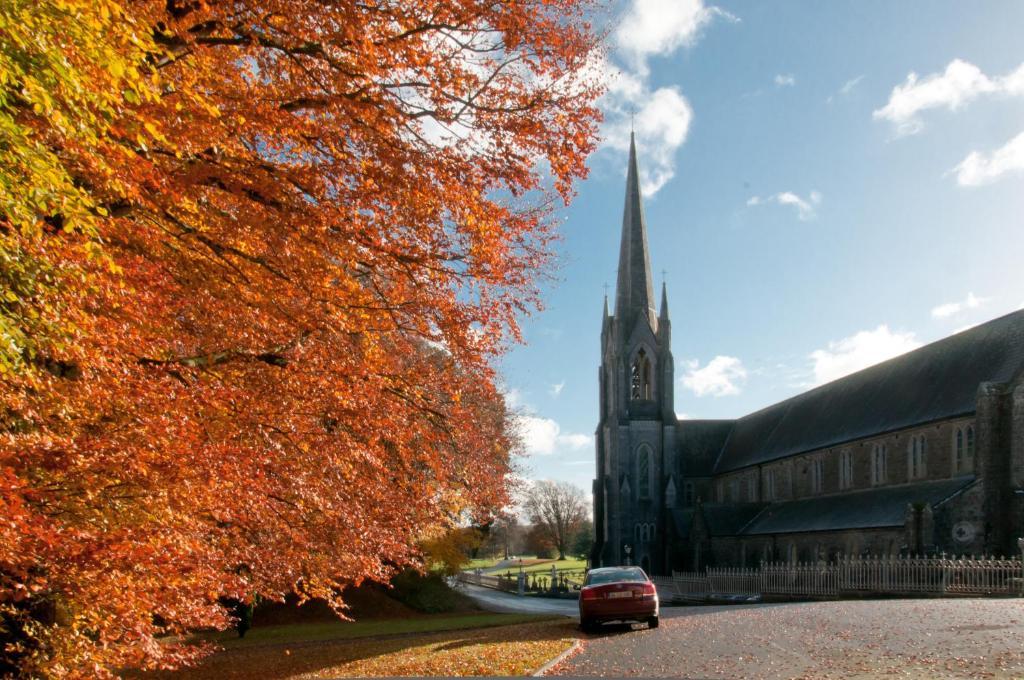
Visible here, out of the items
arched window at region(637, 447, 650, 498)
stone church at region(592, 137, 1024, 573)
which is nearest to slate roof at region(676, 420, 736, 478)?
stone church at region(592, 137, 1024, 573)

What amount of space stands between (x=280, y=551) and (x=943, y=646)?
9646 mm

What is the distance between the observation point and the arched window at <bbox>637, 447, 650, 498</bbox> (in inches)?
2306

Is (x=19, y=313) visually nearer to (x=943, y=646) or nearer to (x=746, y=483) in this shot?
(x=943, y=646)

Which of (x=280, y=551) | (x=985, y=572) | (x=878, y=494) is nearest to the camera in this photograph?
(x=280, y=551)

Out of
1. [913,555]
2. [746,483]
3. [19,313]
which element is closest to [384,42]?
[19,313]

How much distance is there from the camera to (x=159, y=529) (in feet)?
29.5

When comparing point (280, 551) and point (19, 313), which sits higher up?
point (19, 313)

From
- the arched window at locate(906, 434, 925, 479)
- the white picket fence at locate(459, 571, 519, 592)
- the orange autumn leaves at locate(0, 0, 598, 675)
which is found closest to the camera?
the orange autumn leaves at locate(0, 0, 598, 675)

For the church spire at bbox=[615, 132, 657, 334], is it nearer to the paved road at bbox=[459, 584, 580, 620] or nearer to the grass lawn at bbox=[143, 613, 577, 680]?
the paved road at bbox=[459, 584, 580, 620]

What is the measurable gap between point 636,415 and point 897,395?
21.7 meters

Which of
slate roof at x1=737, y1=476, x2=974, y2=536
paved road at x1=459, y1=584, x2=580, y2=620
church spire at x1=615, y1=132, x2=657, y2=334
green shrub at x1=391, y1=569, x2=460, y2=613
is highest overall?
church spire at x1=615, y1=132, x2=657, y2=334

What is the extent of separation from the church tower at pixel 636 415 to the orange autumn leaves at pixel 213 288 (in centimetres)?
4625

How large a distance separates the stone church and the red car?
53.9ft

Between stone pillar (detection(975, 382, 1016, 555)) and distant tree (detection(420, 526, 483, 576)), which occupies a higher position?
stone pillar (detection(975, 382, 1016, 555))
